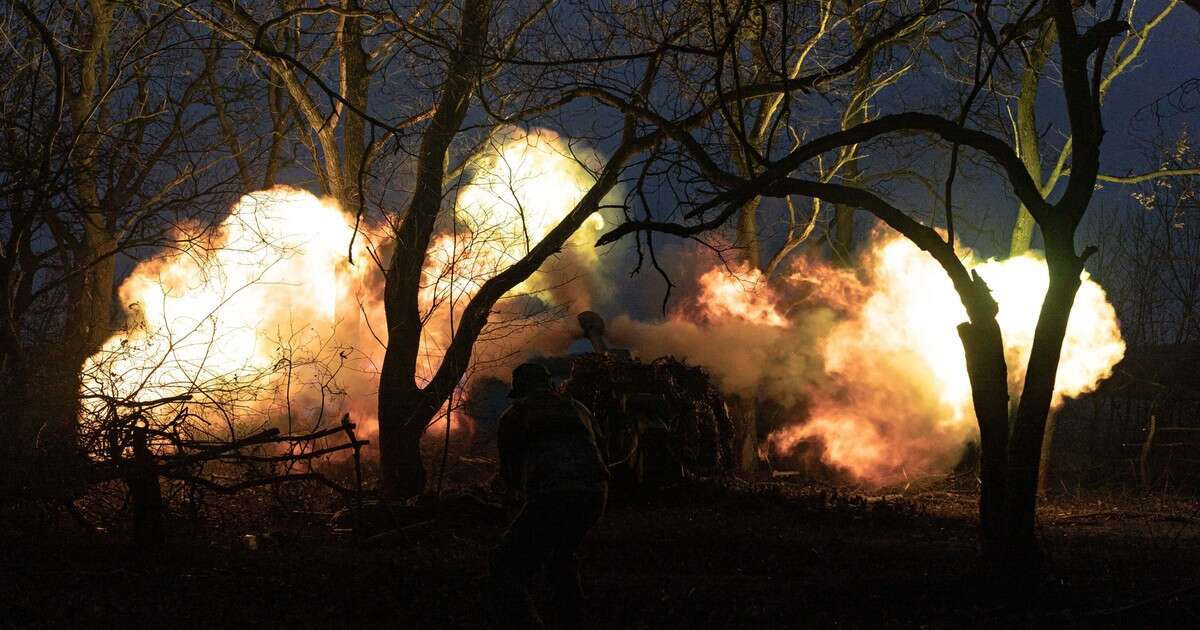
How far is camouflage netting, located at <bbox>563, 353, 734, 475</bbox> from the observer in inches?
553

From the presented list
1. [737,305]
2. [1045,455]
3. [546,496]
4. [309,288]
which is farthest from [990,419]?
[309,288]

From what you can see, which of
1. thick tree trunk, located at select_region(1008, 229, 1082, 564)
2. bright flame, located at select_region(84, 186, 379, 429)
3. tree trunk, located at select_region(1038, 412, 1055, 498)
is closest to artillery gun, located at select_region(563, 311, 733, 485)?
tree trunk, located at select_region(1038, 412, 1055, 498)

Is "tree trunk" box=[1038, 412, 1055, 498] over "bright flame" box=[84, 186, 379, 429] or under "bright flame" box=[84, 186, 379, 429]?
under

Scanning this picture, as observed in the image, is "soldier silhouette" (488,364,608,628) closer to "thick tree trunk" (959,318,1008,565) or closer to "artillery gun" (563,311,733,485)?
"thick tree trunk" (959,318,1008,565)

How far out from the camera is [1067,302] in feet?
23.8

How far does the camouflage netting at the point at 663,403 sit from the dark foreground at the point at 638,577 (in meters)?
2.45

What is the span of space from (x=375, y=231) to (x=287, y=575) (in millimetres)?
10932

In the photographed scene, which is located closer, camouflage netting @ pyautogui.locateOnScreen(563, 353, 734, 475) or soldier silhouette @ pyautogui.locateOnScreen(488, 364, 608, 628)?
soldier silhouette @ pyautogui.locateOnScreen(488, 364, 608, 628)

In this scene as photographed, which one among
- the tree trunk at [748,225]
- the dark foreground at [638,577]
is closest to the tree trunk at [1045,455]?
the dark foreground at [638,577]

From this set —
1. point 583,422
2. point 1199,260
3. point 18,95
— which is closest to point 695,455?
point 583,422

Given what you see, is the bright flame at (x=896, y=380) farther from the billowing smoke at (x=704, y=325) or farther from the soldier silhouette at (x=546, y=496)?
the soldier silhouette at (x=546, y=496)

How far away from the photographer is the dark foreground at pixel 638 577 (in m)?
6.51

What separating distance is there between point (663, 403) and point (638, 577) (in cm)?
633

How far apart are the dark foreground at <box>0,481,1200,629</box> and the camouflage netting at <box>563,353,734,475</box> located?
96.3 inches
